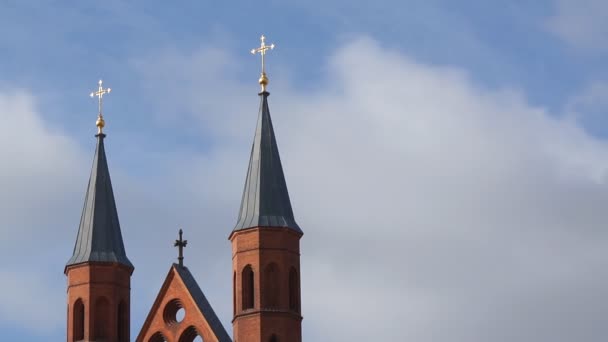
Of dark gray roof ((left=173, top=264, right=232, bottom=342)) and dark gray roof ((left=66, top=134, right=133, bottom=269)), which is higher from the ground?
dark gray roof ((left=66, top=134, right=133, bottom=269))

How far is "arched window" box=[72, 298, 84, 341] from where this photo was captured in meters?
78.3

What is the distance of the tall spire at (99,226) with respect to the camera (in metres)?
78.9

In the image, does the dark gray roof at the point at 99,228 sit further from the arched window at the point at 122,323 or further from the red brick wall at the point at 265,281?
the red brick wall at the point at 265,281

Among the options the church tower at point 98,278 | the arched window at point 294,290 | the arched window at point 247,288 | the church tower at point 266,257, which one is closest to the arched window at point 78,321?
the church tower at point 98,278

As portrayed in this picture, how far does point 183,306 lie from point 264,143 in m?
7.36

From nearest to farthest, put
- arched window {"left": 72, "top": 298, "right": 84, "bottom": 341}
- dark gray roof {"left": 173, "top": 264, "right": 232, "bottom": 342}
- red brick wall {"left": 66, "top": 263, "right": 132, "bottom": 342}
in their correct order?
dark gray roof {"left": 173, "top": 264, "right": 232, "bottom": 342}
red brick wall {"left": 66, "top": 263, "right": 132, "bottom": 342}
arched window {"left": 72, "top": 298, "right": 84, "bottom": 341}

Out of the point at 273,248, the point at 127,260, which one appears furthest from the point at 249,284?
the point at 127,260

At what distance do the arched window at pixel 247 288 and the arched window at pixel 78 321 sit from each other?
8.31 metres

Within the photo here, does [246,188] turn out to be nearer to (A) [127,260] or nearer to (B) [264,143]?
(B) [264,143]

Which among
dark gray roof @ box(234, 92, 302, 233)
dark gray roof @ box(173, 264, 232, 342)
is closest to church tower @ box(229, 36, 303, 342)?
dark gray roof @ box(234, 92, 302, 233)

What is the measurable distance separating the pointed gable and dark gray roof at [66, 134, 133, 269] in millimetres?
2929

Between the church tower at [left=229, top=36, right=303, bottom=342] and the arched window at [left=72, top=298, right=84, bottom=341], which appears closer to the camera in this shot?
the church tower at [left=229, top=36, right=303, bottom=342]

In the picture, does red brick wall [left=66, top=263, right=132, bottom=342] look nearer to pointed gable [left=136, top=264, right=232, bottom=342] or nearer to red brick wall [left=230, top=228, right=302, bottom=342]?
pointed gable [left=136, top=264, right=232, bottom=342]

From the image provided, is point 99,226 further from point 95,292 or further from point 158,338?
point 158,338
